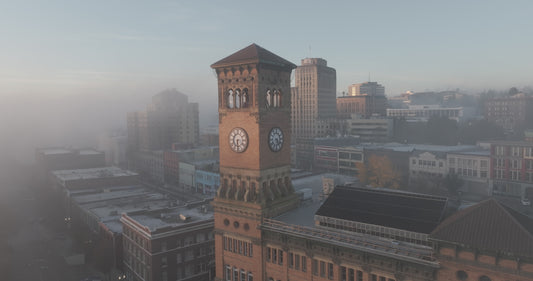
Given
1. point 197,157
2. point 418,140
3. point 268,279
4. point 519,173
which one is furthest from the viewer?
point 418,140

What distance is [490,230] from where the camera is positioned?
86.4 feet

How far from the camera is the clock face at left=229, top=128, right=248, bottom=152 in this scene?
129 ft

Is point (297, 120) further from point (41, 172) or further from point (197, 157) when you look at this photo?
point (41, 172)

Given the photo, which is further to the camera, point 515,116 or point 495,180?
point 515,116

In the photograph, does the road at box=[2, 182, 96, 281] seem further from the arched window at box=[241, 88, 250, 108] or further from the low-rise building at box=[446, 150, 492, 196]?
the low-rise building at box=[446, 150, 492, 196]

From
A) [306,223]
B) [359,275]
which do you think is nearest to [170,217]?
[306,223]

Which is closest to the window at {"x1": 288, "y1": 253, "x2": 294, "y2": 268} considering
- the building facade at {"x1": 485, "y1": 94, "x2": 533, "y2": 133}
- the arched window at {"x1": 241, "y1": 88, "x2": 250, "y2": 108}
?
the arched window at {"x1": 241, "y1": 88, "x2": 250, "y2": 108}

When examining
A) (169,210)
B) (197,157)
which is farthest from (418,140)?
(169,210)

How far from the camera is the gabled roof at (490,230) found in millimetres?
25062

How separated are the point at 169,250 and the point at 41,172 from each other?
128 m

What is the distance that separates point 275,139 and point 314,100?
502 ft

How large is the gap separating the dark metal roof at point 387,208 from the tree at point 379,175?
68575mm

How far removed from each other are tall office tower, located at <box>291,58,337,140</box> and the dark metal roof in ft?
478

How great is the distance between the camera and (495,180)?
103062 millimetres
